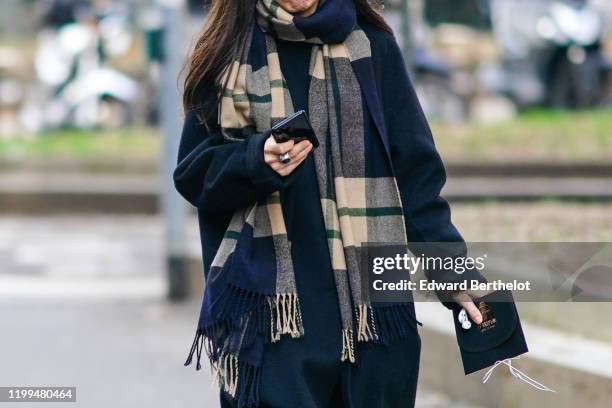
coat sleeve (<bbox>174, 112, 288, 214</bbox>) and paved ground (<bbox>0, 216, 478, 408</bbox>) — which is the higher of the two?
coat sleeve (<bbox>174, 112, 288, 214</bbox>)

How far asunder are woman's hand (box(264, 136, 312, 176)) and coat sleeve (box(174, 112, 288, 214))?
13 mm

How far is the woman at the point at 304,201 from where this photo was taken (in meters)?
2.94

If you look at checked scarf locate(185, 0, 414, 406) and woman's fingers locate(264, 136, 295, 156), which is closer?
woman's fingers locate(264, 136, 295, 156)

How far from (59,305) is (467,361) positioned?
5009mm

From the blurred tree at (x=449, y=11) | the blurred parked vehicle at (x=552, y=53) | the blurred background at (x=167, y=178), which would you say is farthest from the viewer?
the blurred parked vehicle at (x=552, y=53)

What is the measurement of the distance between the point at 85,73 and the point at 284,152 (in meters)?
12.9

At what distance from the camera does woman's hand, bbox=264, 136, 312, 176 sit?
284 centimetres

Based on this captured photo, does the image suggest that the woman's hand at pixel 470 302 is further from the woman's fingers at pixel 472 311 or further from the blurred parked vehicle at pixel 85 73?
the blurred parked vehicle at pixel 85 73

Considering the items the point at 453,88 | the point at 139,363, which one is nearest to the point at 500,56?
the point at 453,88

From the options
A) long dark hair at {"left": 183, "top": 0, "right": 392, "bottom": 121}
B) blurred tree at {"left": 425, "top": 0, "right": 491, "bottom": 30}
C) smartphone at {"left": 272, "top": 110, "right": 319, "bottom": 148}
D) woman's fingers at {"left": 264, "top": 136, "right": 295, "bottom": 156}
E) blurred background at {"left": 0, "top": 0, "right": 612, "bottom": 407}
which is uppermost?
blurred tree at {"left": 425, "top": 0, "right": 491, "bottom": 30}

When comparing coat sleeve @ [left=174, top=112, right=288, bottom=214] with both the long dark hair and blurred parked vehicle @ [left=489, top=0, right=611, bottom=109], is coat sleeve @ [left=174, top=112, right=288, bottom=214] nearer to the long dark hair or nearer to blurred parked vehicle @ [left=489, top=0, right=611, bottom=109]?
the long dark hair

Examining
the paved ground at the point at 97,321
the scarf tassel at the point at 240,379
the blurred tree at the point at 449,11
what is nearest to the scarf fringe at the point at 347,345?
the scarf tassel at the point at 240,379

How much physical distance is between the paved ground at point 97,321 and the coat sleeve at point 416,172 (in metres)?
2.33

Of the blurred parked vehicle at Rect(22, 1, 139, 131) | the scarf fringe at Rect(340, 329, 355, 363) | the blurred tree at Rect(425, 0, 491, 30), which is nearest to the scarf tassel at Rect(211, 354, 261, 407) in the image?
the scarf fringe at Rect(340, 329, 355, 363)
